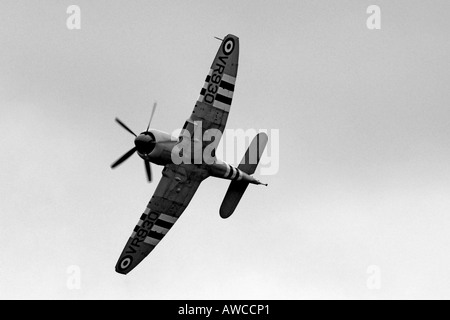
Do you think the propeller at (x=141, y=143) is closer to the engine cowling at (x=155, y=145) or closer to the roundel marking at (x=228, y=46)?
the engine cowling at (x=155, y=145)

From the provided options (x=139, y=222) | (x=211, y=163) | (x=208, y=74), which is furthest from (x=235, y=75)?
(x=139, y=222)

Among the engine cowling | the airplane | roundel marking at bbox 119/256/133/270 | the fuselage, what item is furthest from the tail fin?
the engine cowling

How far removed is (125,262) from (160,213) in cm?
331

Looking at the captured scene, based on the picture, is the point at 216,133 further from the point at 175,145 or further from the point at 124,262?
the point at 124,262

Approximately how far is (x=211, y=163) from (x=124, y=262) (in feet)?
24.5

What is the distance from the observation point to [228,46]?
170 ft

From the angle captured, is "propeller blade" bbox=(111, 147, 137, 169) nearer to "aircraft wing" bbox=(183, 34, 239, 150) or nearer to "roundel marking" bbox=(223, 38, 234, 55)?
"aircraft wing" bbox=(183, 34, 239, 150)

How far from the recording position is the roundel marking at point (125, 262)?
53.3m

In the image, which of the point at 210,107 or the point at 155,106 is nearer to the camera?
the point at 155,106

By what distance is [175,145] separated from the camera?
49281 mm

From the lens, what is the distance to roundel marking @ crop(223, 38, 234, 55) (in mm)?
51875

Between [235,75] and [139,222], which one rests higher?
[235,75]

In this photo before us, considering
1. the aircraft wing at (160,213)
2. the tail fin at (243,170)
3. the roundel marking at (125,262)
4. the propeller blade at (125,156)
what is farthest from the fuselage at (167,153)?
the roundel marking at (125,262)

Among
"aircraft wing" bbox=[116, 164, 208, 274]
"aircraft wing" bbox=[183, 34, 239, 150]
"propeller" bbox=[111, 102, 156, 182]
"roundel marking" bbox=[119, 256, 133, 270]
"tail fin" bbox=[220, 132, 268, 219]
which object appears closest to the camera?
"propeller" bbox=[111, 102, 156, 182]
